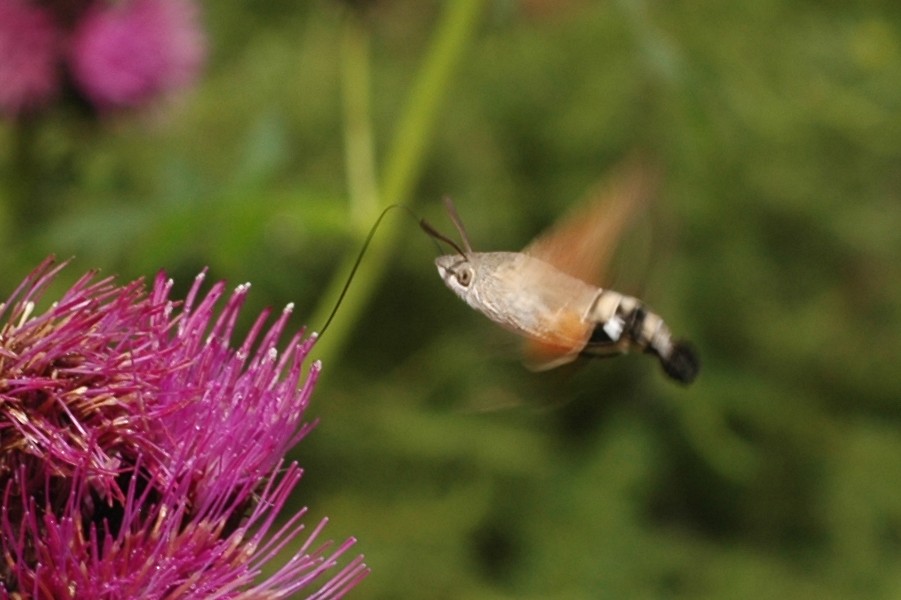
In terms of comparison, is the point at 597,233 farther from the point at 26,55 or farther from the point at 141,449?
the point at 26,55

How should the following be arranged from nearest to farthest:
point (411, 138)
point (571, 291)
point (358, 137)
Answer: point (571, 291) < point (411, 138) < point (358, 137)

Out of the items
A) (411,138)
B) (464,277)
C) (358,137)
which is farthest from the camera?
(358,137)

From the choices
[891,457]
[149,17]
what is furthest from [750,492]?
[149,17]

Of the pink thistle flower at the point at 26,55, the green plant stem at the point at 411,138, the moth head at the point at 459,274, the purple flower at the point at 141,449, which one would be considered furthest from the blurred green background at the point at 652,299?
the purple flower at the point at 141,449

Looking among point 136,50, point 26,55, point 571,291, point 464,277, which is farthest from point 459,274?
point 136,50

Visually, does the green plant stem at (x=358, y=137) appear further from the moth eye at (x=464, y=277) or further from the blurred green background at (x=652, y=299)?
the moth eye at (x=464, y=277)
